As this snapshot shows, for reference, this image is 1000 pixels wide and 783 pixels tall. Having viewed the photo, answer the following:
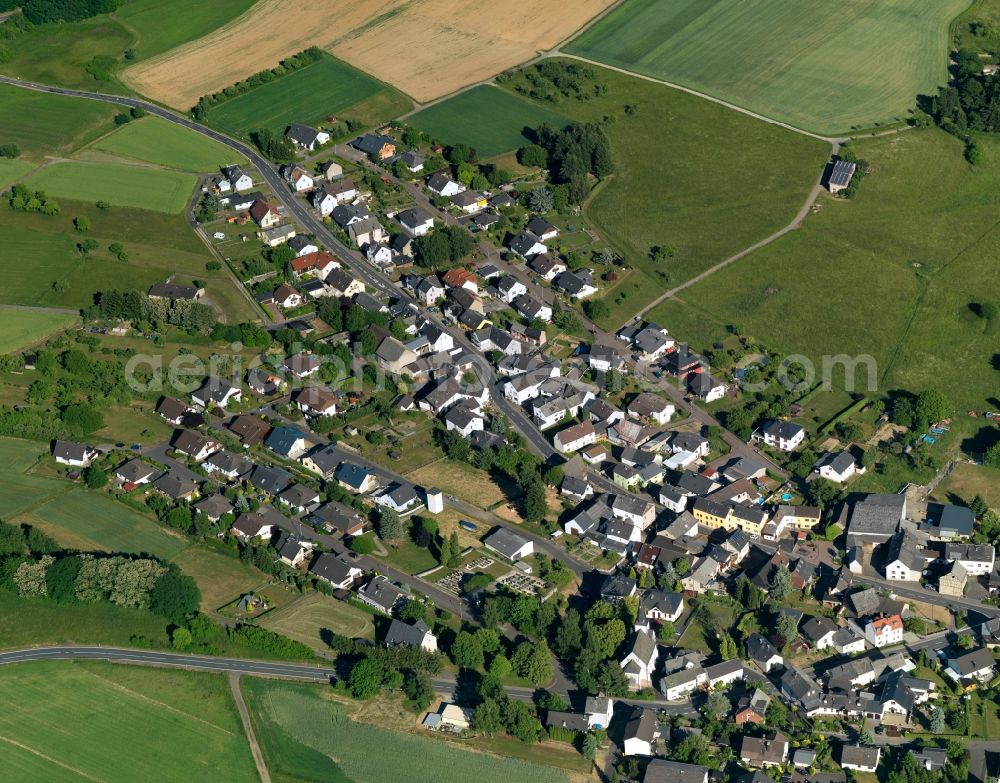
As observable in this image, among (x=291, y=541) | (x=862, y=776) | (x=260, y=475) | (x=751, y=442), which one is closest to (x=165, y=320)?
(x=260, y=475)

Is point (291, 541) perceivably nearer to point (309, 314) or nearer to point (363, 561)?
point (363, 561)

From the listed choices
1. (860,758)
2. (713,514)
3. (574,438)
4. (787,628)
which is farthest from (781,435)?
(860,758)

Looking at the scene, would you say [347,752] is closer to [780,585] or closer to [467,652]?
[467,652]

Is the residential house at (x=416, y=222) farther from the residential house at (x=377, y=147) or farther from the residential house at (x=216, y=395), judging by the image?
the residential house at (x=216, y=395)

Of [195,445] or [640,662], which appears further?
[195,445]

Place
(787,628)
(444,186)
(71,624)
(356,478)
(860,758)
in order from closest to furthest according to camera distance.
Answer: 1. (860,758)
2. (787,628)
3. (71,624)
4. (356,478)
5. (444,186)

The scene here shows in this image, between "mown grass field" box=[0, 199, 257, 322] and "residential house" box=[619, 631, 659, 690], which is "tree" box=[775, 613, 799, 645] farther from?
"mown grass field" box=[0, 199, 257, 322]

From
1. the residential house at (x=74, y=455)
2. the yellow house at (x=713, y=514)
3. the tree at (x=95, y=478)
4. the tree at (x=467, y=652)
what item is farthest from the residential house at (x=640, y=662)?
Answer: the residential house at (x=74, y=455)

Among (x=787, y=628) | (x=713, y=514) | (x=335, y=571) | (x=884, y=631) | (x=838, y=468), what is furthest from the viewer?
(x=838, y=468)
